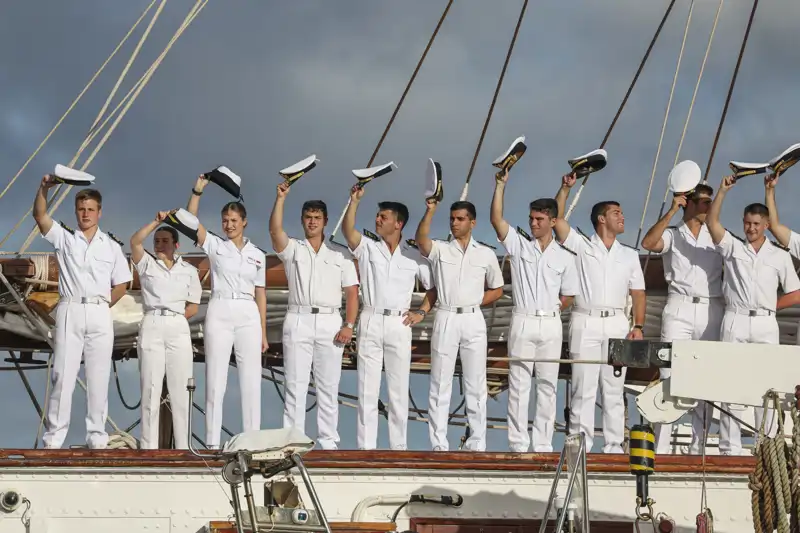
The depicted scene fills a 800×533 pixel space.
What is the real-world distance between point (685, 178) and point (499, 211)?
1398 mm

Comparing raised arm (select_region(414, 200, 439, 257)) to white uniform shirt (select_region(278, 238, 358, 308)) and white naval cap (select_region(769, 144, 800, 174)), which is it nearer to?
white uniform shirt (select_region(278, 238, 358, 308))

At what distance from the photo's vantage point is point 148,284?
34.8 ft

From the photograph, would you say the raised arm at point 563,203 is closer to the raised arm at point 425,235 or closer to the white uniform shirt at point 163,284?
the raised arm at point 425,235

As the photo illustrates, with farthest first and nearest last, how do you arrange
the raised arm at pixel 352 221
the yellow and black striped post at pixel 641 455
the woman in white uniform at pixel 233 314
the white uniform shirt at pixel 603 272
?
the white uniform shirt at pixel 603 272 → the raised arm at pixel 352 221 → the woman in white uniform at pixel 233 314 → the yellow and black striped post at pixel 641 455

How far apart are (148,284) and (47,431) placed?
4.40ft

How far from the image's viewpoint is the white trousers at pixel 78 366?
9.98m

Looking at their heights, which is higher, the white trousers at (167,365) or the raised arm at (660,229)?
the raised arm at (660,229)

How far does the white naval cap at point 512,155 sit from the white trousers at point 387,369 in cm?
137

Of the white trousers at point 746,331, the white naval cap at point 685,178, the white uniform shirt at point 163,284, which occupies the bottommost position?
the white trousers at point 746,331

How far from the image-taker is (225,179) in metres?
10.4

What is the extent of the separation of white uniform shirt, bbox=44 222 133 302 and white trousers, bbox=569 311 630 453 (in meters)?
3.49

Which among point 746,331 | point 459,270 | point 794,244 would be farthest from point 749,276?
point 459,270

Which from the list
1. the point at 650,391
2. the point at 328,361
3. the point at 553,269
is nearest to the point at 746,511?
the point at 650,391

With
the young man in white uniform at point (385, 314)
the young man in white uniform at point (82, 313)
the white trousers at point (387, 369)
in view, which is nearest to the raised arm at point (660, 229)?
the young man in white uniform at point (385, 314)
